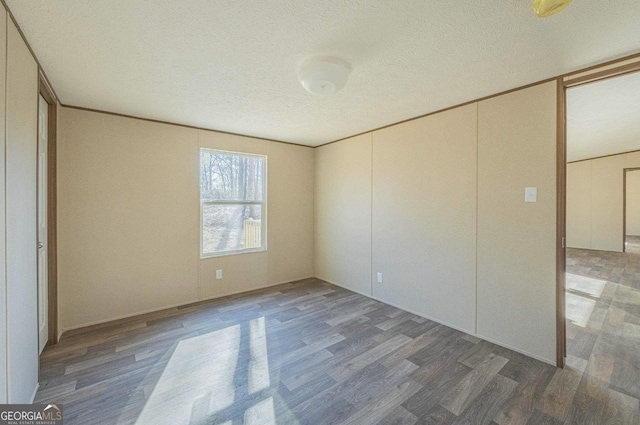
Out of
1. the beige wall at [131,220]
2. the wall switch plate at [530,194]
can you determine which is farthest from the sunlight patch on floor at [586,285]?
the beige wall at [131,220]

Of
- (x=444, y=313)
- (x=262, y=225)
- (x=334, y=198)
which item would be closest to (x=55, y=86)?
(x=262, y=225)

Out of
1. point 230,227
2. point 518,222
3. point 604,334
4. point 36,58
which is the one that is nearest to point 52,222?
point 36,58

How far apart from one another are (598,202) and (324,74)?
895cm

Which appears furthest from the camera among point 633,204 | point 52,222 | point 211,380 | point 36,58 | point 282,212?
point 633,204

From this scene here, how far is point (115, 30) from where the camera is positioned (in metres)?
1.54

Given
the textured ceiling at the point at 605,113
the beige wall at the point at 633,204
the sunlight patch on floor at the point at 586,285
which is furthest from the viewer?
the beige wall at the point at 633,204

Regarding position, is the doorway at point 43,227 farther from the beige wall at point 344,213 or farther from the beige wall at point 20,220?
the beige wall at point 344,213

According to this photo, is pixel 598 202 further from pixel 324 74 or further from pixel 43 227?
pixel 43 227

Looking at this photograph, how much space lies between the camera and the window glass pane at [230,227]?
3.65 meters

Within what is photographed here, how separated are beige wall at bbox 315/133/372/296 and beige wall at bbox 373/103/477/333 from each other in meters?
0.20

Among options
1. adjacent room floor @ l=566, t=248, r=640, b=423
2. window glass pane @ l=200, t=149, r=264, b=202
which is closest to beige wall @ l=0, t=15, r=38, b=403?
window glass pane @ l=200, t=149, r=264, b=202

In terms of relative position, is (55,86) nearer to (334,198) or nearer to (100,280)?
(100,280)

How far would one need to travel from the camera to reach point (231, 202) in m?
3.82

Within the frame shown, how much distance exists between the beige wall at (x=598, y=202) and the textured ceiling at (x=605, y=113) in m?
1.89
